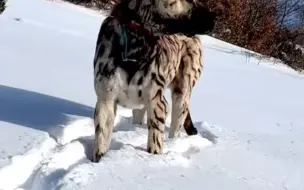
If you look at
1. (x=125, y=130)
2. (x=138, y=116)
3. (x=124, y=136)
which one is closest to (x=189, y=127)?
(x=138, y=116)

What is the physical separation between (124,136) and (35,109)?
847mm

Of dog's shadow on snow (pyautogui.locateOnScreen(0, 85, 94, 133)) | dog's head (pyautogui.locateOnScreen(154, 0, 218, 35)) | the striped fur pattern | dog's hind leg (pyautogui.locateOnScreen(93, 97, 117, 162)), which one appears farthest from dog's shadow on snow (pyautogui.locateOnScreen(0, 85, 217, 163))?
dog's head (pyautogui.locateOnScreen(154, 0, 218, 35))

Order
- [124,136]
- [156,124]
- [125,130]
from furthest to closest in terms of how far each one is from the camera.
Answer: [125,130], [124,136], [156,124]

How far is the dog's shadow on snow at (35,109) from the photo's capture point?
4.76 meters

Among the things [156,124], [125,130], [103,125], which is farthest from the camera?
[125,130]

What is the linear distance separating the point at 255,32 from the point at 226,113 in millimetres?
12695

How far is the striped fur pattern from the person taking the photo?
164 inches

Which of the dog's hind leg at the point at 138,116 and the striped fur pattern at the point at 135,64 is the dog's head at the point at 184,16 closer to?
the striped fur pattern at the point at 135,64

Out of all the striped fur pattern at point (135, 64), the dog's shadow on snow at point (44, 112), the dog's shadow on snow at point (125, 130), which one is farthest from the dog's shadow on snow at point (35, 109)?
the striped fur pattern at point (135, 64)

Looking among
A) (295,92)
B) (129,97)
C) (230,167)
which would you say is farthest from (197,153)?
(295,92)

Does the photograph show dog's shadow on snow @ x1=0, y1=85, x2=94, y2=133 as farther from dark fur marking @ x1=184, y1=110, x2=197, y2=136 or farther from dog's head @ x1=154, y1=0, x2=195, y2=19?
dog's head @ x1=154, y1=0, x2=195, y2=19

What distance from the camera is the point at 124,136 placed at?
15.6 ft

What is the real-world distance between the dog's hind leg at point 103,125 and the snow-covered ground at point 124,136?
0.24ft

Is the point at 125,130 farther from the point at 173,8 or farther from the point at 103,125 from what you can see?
the point at 173,8
